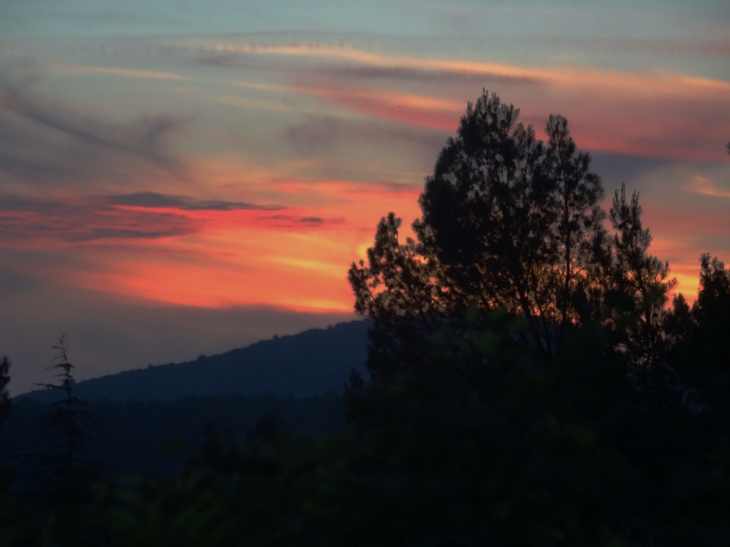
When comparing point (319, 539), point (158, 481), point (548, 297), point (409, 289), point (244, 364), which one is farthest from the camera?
point (244, 364)

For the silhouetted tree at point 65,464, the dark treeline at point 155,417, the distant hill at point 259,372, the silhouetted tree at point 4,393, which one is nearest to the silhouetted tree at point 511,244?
the silhouetted tree at point 65,464

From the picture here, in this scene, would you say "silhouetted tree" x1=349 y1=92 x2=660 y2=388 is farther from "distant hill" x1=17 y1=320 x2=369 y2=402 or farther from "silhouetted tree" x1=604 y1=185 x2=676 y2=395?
"distant hill" x1=17 y1=320 x2=369 y2=402

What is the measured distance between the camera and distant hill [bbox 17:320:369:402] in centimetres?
15762

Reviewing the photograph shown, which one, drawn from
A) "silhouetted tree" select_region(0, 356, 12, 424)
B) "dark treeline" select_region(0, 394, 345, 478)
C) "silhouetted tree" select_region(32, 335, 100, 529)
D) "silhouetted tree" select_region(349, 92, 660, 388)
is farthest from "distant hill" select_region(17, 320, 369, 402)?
"silhouetted tree" select_region(32, 335, 100, 529)

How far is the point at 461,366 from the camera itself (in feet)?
51.6

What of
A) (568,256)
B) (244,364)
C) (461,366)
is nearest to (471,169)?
(568,256)

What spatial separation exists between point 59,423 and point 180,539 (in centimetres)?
861

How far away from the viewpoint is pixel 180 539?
2.31 m

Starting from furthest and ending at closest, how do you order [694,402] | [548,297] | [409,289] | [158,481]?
[409,289], [548,297], [694,402], [158,481]

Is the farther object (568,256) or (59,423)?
(568,256)

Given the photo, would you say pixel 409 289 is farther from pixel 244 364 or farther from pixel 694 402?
pixel 244 364

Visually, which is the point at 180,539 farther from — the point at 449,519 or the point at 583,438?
the point at 583,438

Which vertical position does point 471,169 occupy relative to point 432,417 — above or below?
above

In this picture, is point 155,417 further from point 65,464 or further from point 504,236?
point 65,464
